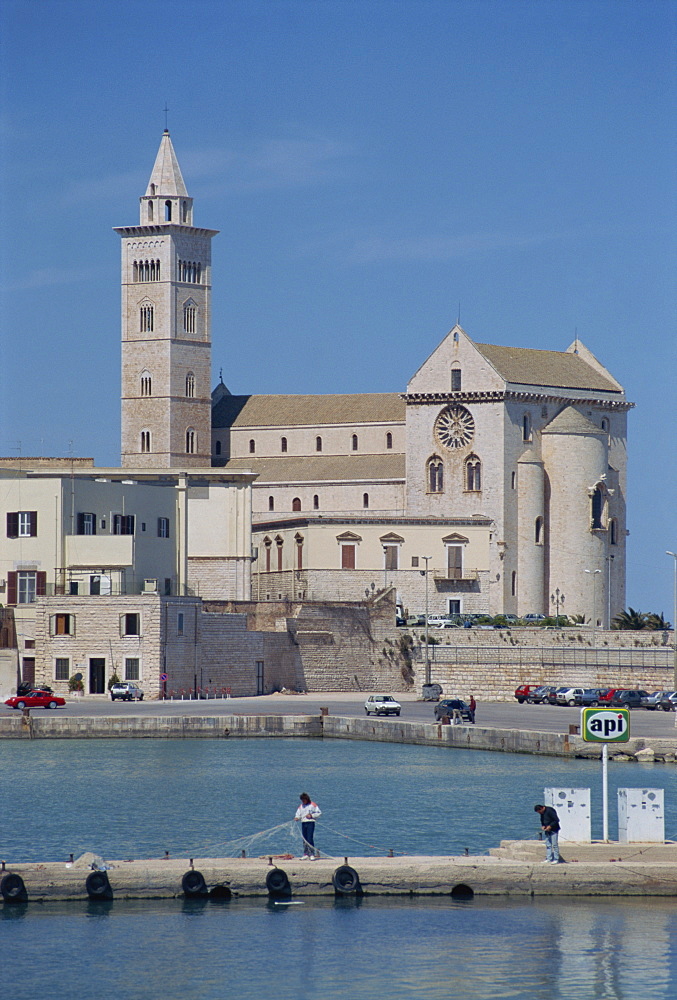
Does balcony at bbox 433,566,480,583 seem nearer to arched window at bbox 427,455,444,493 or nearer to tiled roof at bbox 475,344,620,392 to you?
arched window at bbox 427,455,444,493

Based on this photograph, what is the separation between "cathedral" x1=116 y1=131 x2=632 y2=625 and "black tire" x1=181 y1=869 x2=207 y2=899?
65.3 metres

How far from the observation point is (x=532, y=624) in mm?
94875

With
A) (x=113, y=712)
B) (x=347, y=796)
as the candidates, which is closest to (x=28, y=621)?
(x=113, y=712)

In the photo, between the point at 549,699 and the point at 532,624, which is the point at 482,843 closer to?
the point at 549,699

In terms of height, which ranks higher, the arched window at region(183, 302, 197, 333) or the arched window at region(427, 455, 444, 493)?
the arched window at region(183, 302, 197, 333)

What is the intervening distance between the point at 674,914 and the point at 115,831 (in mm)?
15807

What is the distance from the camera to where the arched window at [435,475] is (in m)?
106

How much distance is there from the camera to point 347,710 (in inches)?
2928

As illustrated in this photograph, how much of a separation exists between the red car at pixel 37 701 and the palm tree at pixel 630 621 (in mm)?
37624

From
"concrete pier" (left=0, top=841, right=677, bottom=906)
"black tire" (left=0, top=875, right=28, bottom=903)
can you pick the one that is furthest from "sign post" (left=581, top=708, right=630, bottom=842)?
"black tire" (left=0, top=875, right=28, bottom=903)

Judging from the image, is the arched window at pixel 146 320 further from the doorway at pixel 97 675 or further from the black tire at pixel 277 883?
the black tire at pixel 277 883

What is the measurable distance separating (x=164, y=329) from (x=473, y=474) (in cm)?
2538

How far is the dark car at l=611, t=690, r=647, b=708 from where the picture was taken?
74.6 meters

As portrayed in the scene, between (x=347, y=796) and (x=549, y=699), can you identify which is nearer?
(x=347, y=796)
